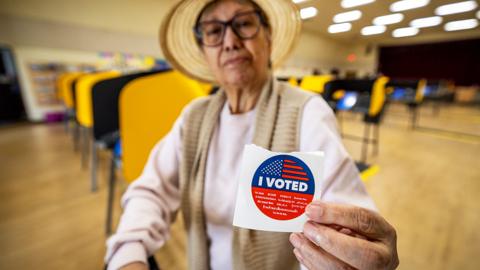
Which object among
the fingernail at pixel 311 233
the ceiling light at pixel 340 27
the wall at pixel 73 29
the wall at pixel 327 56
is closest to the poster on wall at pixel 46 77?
the wall at pixel 73 29

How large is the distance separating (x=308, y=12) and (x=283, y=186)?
30cm

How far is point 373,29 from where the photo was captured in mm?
366

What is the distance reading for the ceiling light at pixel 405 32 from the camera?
0.36 metres

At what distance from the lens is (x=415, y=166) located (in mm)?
1996

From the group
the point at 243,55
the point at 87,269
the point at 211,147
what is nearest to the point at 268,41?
the point at 243,55

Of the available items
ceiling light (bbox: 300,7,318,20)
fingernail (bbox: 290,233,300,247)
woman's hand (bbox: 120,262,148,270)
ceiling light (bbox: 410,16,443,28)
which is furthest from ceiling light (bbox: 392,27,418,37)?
woman's hand (bbox: 120,262,148,270)

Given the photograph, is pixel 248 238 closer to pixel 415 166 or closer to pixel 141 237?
pixel 141 237

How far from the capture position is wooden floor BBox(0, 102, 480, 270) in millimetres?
549

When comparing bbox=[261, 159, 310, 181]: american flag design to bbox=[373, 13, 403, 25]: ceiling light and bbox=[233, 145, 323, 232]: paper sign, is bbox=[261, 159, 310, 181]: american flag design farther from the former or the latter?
bbox=[373, 13, 403, 25]: ceiling light

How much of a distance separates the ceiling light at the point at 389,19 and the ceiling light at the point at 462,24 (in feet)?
0.21

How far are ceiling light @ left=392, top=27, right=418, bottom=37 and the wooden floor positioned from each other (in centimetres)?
19

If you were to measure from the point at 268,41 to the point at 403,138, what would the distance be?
11.3 ft

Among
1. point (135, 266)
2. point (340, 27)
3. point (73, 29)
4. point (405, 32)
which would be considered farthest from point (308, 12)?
point (73, 29)

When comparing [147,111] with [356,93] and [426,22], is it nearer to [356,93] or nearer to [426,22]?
[356,93]
